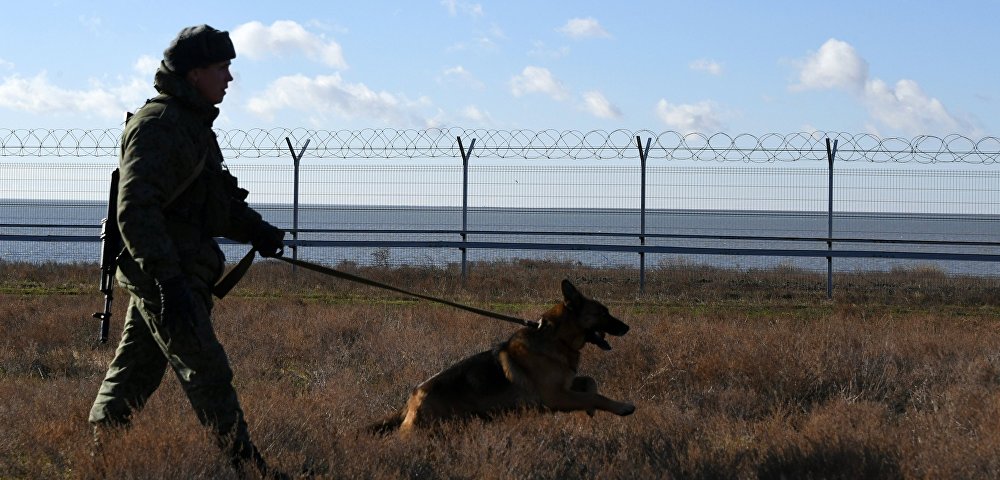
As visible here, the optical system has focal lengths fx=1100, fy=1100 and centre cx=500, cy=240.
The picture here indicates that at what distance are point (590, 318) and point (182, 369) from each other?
2584mm

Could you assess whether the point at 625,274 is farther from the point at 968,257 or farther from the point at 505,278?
the point at 968,257

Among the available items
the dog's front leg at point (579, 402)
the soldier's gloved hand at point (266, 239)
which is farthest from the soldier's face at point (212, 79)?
the dog's front leg at point (579, 402)

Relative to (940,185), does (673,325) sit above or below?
below

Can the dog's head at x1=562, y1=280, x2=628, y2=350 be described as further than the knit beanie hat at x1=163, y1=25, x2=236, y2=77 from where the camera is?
Yes

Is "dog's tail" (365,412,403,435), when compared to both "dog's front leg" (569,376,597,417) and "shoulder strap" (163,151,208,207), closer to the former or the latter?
"dog's front leg" (569,376,597,417)

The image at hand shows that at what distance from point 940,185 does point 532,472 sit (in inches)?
475

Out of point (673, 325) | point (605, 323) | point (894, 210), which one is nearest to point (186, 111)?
point (605, 323)

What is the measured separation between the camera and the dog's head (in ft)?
20.7

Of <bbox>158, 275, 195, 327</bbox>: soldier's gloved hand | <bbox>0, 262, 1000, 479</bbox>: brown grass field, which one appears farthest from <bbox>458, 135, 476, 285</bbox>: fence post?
<bbox>158, 275, 195, 327</bbox>: soldier's gloved hand

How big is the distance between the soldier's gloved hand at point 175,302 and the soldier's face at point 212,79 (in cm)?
85

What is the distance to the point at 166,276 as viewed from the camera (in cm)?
429

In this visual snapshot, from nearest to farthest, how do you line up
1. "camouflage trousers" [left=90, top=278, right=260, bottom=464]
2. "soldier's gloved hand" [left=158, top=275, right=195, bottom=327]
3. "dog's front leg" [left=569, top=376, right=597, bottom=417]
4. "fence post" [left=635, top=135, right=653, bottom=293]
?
"soldier's gloved hand" [left=158, top=275, right=195, bottom=327] → "camouflage trousers" [left=90, top=278, right=260, bottom=464] → "dog's front leg" [left=569, top=376, right=597, bottom=417] → "fence post" [left=635, top=135, right=653, bottom=293]

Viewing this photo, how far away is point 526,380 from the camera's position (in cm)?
608

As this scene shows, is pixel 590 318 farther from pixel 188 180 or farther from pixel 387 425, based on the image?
pixel 188 180
